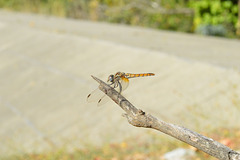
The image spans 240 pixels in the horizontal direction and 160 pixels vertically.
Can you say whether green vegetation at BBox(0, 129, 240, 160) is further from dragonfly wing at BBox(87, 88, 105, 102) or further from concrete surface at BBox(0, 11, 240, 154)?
dragonfly wing at BBox(87, 88, 105, 102)

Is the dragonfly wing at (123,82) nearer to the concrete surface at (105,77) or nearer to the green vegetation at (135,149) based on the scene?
the green vegetation at (135,149)

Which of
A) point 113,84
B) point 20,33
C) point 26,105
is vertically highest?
point 113,84

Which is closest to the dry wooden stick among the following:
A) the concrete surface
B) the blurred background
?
the blurred background

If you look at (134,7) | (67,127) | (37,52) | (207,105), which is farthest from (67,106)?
(134,7)

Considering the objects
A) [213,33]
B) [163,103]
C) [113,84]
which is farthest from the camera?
[213,33]

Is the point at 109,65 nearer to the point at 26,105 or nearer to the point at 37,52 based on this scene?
the point at 26,105

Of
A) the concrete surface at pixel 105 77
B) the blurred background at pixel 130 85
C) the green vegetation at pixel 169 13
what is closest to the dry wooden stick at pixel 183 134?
the blurred background at pixel 130 85
